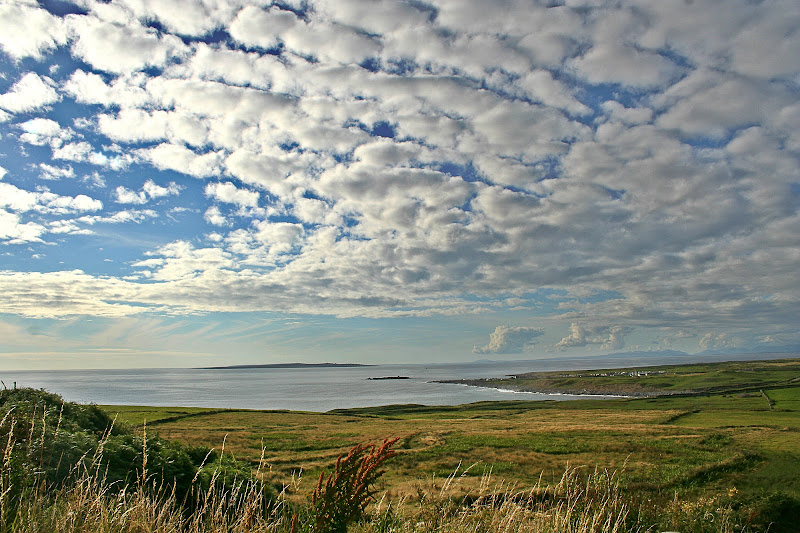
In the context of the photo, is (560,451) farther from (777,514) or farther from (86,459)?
(86,459)

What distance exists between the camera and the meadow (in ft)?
25.2

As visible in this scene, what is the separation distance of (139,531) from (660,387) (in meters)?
156

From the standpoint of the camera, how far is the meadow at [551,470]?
25.2 feet

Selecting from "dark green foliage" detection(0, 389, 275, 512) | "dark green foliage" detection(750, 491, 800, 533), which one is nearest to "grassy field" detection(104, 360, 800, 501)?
"dark green foliage" detection(750, 491, 800, 533)

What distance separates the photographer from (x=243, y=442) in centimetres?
4391

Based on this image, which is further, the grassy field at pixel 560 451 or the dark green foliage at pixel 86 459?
the grassy field at pixel 560 451

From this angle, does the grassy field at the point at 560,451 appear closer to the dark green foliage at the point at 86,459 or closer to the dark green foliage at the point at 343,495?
the dark green foliage at the point at 86,459

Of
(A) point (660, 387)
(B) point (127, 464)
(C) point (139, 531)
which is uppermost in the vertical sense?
(C) point (139, 531)

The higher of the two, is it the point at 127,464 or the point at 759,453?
the point at 127,464

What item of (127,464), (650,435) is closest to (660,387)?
(650,435)

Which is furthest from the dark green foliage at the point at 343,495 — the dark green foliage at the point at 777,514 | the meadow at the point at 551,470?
the dark green foliage at the point at 777,514

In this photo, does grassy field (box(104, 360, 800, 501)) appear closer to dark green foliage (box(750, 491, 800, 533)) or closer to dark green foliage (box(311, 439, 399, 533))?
dark green foliage (box(750, 491, 800, 533))

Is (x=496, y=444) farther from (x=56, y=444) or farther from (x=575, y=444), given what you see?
(x=56, y=444)

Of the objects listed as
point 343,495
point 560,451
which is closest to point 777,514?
point 343,495
